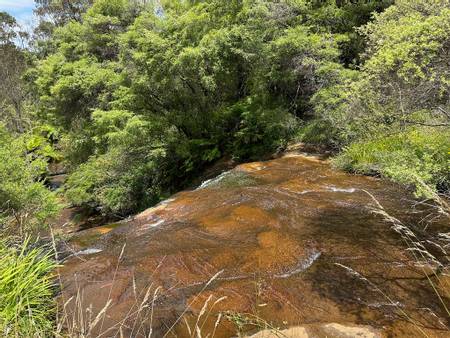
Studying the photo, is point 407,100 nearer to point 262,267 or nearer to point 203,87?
point 262,267

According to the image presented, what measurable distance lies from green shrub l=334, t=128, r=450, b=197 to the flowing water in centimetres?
62

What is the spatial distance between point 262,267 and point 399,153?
3.33m

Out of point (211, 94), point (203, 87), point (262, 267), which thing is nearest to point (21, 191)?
point (262, 267)

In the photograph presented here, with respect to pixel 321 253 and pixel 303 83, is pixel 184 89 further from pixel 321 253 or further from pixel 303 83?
pixel 321 253

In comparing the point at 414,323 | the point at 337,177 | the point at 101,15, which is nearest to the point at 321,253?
the point at 414,323

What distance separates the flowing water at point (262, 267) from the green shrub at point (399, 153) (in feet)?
2.02

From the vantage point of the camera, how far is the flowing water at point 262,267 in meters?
3.30

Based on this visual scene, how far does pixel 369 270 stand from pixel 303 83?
8731mm

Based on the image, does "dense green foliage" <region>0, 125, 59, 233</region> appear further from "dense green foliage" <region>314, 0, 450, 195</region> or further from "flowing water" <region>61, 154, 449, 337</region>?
"dense green foliage" <region>314, 0, 450, 195</region>

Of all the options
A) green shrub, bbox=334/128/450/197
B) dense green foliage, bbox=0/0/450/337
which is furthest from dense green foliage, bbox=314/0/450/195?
dense green foliage, bbox=0/0/450/337

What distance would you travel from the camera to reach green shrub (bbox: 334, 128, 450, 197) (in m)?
5.65

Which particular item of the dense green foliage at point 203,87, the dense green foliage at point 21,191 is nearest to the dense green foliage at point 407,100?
the dense green foliage at point 203,87

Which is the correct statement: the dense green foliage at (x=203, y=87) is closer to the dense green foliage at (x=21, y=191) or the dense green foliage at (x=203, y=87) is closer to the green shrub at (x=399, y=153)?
the green shrub at (x=399, y=153)

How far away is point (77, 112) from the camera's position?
15938 millimetres
